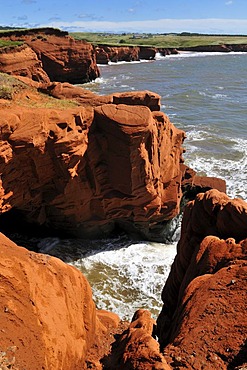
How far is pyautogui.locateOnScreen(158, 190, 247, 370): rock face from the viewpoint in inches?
200

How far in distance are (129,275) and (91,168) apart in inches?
176

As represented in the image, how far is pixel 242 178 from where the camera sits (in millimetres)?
23156

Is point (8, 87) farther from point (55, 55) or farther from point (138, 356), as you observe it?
point (55, 55)

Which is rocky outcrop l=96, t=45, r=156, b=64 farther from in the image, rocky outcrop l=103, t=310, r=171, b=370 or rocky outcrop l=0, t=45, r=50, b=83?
rocky outcrop l=103, t=310, r=171, b=370

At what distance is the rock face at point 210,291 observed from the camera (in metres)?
5.07

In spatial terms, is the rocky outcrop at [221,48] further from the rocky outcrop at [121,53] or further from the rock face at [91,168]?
the rock face at [91,168]

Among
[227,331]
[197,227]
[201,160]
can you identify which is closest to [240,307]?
[227,331]

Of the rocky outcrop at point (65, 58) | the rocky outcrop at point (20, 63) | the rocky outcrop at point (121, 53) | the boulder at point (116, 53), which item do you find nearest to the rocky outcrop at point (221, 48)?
the rocky outcrop at point (121, 53)

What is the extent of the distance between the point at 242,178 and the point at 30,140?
15.4 m

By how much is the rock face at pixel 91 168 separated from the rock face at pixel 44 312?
5719 mm

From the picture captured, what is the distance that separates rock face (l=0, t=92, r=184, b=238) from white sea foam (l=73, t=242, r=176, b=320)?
4.05 ft

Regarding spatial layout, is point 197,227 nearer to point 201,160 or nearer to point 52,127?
point 52,127

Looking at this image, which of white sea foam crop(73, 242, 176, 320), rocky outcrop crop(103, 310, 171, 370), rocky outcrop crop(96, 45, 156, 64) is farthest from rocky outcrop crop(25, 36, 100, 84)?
rocky outcrop crop(103, 310, 171, 370)

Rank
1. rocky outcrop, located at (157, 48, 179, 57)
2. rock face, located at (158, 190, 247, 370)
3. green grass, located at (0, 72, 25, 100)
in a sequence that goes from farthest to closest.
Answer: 1. rocky outcrop, located at (157, 48, 179, 57)
2. green grass, located at (0, 72, 25, 100)
3. rock face, located at (158, 190, 247, 370)
